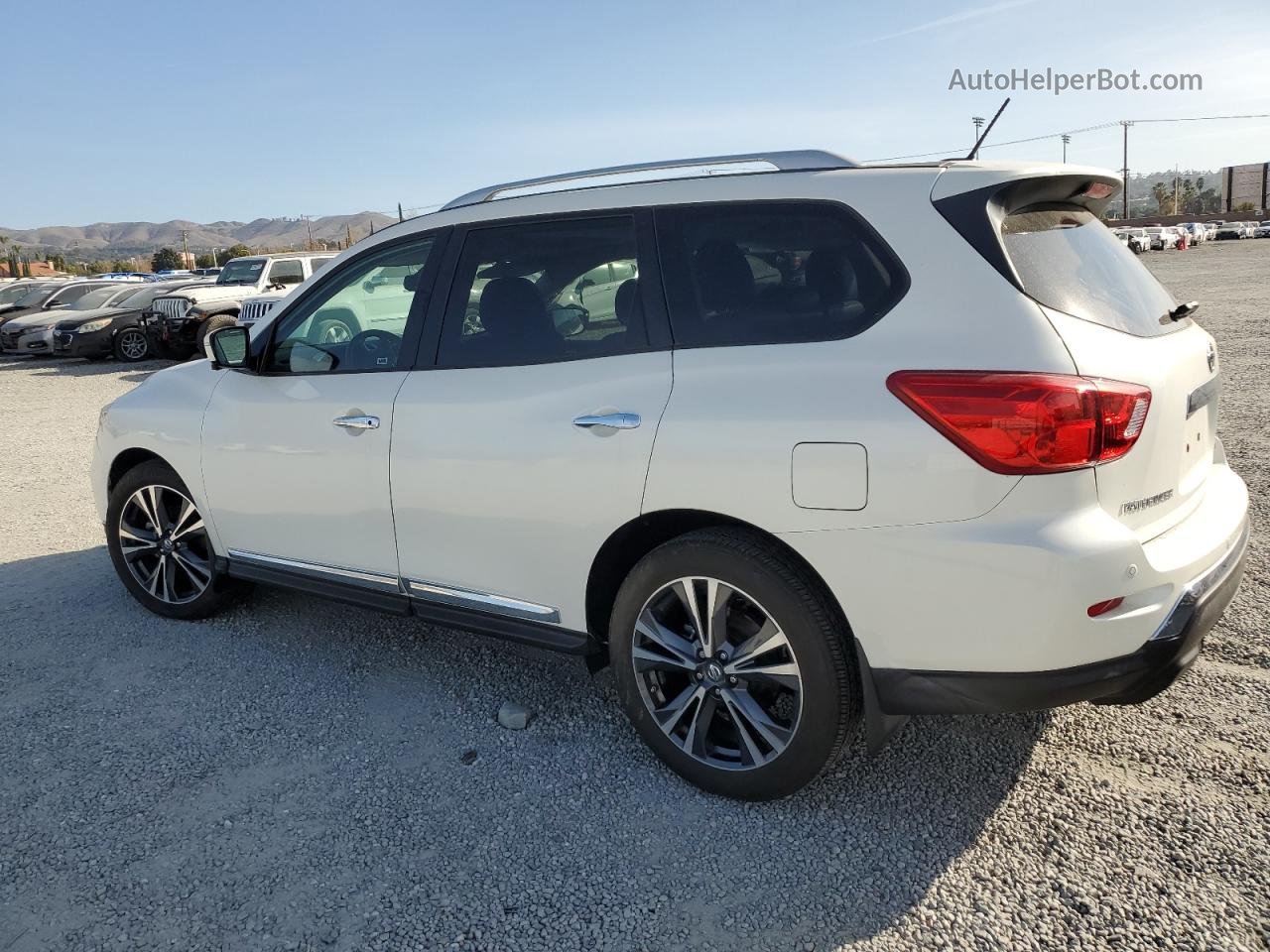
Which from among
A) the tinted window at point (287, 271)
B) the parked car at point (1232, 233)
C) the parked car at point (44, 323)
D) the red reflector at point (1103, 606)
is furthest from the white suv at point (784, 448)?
the parked car at point (1232, 233)

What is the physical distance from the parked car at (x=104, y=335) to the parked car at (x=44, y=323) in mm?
410

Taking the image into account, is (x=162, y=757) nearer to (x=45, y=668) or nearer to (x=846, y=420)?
(x=45, y=668)

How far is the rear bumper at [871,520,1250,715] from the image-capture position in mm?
2594

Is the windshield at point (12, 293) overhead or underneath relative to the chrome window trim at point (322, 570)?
overhead

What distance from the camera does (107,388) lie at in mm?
15523

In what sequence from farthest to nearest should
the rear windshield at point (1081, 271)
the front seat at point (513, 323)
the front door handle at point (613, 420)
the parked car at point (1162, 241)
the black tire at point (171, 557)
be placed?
the parked car at point (1162, 241) < the black tire at point (171, 557) < the front seat at point (513, 323) < the front door handle at point (613, 420) < the rear windshield at point (1081, 271)

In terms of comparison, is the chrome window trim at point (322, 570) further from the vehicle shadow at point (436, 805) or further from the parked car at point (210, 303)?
the parked car at point (210, 303)

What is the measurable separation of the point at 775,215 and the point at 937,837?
6.25 ft

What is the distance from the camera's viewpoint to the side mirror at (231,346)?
169 inches

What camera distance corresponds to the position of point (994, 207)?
2.72 m

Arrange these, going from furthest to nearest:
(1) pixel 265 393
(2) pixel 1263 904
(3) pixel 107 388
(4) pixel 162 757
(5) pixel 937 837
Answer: (3) pixel 107 388
(1) pixel 265 393
(4) pixel 162 757
(5) pixel 937 837
(2) pixel 1263 904

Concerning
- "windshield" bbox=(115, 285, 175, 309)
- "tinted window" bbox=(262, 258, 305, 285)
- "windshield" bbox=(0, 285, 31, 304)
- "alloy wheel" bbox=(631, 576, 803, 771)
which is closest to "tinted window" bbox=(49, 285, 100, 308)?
"windshield" bbox=(0, 285, 31, 304)

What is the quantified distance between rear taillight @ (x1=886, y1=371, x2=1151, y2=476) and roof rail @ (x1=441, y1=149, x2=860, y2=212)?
2.87 ft

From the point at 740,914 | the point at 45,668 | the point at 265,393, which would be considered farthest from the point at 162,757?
the point at 740,914
